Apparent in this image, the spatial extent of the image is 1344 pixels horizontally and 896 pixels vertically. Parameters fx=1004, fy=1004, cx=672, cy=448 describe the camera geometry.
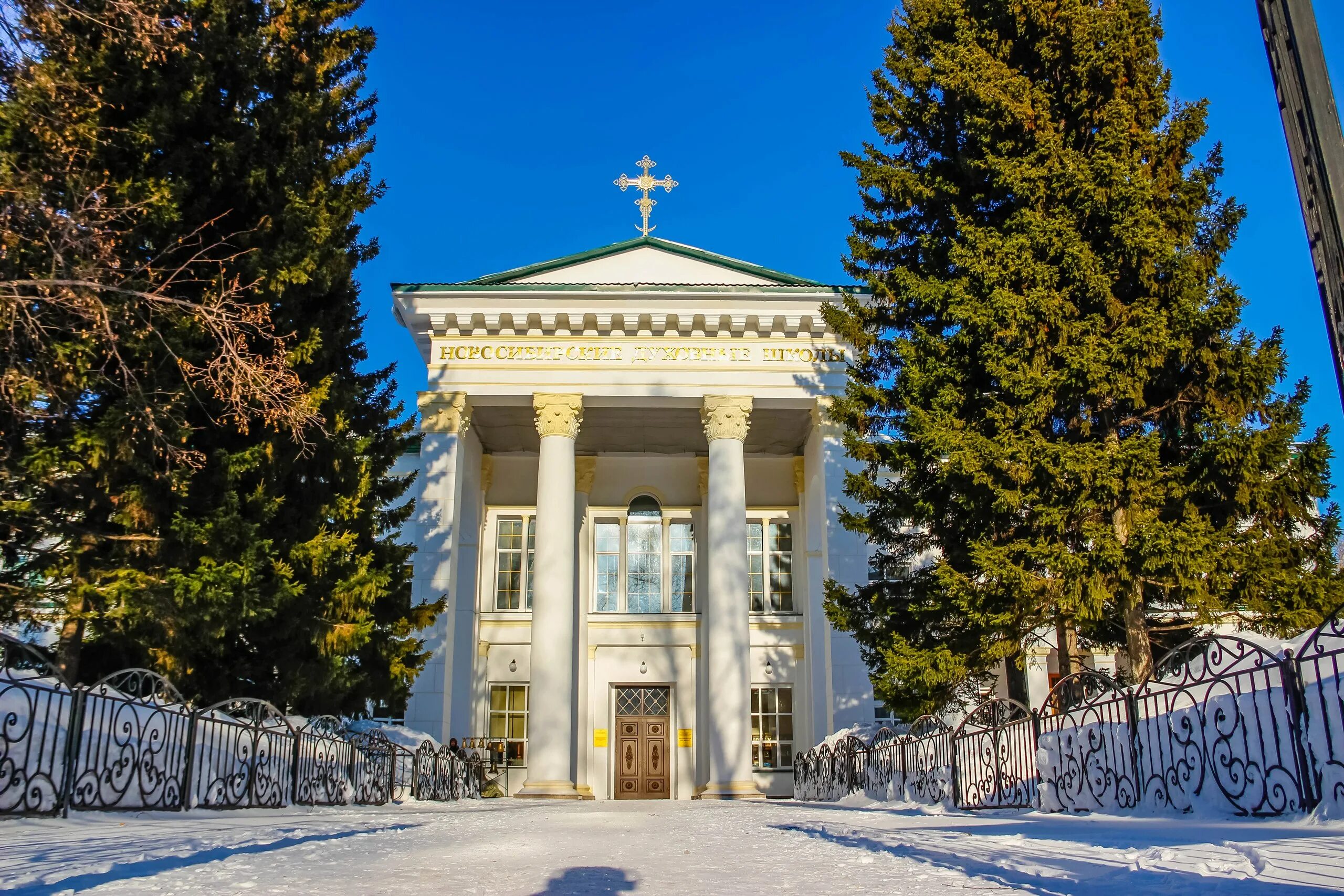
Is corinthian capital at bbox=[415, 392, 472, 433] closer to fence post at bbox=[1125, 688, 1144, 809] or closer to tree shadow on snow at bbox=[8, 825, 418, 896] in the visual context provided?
tree shadow on snow at bbox=[8, 825, 418, 896]

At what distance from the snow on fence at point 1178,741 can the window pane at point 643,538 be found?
50.5 ft

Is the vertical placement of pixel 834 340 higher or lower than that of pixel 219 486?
higher

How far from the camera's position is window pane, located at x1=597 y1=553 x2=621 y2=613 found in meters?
25.6

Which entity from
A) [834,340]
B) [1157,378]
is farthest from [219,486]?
[834,340]

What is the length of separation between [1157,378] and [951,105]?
15.2ft

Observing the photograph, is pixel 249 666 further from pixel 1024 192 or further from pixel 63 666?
pixel 1024 192

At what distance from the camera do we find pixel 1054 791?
26.0 feet

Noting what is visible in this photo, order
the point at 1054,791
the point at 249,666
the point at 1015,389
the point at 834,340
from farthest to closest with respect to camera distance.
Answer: the point at 834,340 → the point at 249,666 → the point at 1015,389 → the point at 1054,791

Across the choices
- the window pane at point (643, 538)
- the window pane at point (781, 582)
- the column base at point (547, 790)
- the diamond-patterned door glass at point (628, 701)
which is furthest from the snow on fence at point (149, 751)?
the window pane at point (781, 582)

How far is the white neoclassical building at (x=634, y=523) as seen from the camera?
2064 cm

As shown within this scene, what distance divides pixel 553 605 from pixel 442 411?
195 inches

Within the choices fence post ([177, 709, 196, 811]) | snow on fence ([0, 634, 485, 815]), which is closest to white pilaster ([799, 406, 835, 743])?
snow on fence ([0, 634, 485, 815])

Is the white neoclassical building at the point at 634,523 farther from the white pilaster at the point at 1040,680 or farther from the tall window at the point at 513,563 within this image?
the white pilaster at the point at 1040,680

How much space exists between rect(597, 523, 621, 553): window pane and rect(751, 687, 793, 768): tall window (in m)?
4.99
